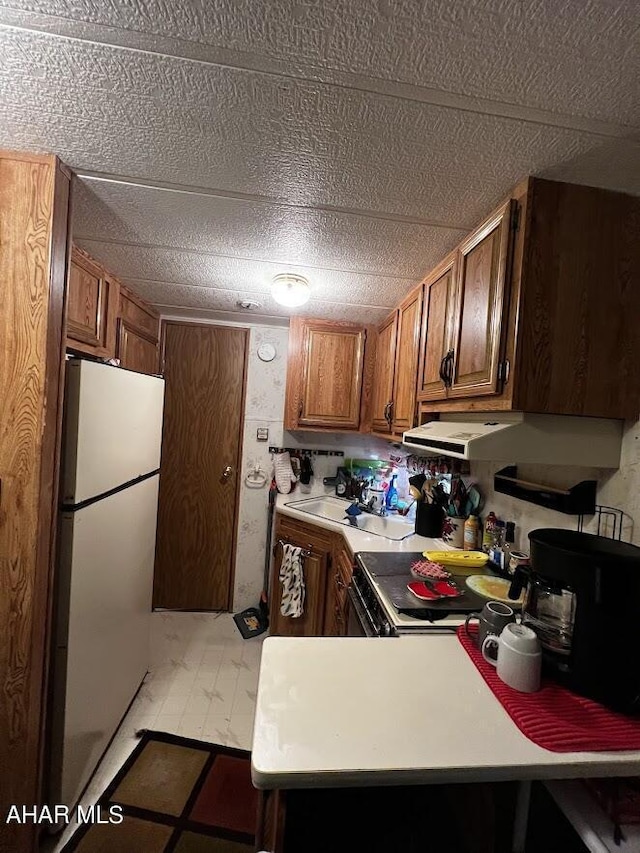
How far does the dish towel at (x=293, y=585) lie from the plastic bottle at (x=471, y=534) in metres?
0.96

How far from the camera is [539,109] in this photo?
81 centimetres

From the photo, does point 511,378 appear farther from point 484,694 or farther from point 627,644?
point 484,694

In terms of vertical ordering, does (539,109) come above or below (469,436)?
above

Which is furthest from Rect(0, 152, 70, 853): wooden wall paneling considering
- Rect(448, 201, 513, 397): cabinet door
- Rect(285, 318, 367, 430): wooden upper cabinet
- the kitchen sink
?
Rect(285, 318, 367, 430): wooden upper cabinet

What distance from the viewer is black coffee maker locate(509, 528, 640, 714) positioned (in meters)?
0.81

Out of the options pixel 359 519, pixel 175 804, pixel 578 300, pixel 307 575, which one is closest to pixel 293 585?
pixel 307 575

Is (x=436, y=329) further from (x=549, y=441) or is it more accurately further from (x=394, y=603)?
(x=394, y=603)

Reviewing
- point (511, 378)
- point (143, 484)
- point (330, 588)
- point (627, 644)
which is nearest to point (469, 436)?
point (511, 378)

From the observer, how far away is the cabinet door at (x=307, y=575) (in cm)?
210

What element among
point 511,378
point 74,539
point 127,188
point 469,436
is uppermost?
point 127,188

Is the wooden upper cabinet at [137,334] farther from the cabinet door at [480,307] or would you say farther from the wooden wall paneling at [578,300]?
the wooden wall paneling at [578,300]

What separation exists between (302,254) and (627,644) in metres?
1.63

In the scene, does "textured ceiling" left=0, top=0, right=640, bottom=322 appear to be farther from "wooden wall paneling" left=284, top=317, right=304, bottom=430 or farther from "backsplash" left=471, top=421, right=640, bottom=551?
"wooden wall paneling" left=284, top=317, right=304, bottom=430
